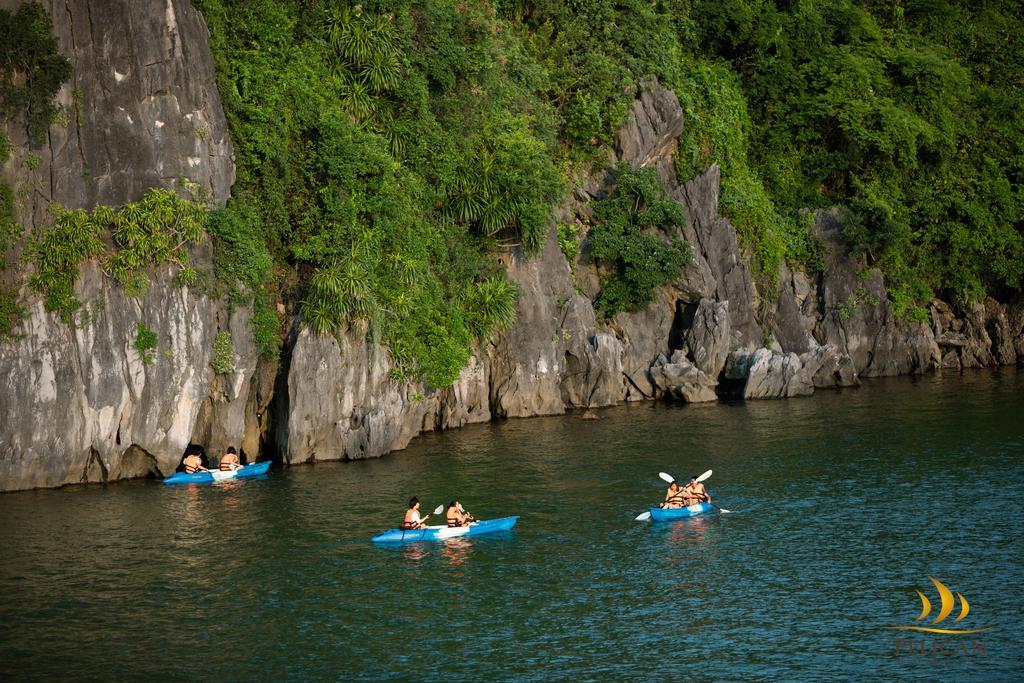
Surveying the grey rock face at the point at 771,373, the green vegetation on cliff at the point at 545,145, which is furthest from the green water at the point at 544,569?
the grey rock face at the point at 771,373

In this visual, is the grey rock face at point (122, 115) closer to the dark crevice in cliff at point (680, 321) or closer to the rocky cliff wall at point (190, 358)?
the rocky cliff wall at point (190, 358)

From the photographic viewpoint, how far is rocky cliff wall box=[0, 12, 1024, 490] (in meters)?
34.6

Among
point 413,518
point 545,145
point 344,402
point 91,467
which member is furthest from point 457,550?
point 545,145

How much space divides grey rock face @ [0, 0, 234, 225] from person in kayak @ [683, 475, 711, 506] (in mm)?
19712

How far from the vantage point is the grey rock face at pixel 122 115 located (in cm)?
3566

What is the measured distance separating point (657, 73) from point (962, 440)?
27584 millimetres

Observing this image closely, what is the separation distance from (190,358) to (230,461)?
3.73m

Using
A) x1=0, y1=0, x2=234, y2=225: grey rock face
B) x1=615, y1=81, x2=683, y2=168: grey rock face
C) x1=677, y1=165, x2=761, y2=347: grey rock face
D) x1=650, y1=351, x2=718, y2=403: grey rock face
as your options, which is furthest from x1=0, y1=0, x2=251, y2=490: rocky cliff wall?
x1=677, y1=165, x2=761, y2=347: grey rock face

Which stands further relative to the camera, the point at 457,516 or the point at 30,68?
the point at 30,68

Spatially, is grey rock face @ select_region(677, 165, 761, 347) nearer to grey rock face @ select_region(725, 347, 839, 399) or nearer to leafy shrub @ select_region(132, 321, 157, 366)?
grey rock face @ select_region(725, 347, 839, 399)

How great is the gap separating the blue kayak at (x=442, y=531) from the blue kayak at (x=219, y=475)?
29.2 ft

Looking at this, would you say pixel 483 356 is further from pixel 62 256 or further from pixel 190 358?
pixel 62 256

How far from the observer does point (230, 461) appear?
36938mm

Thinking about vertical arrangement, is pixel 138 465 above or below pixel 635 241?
below
